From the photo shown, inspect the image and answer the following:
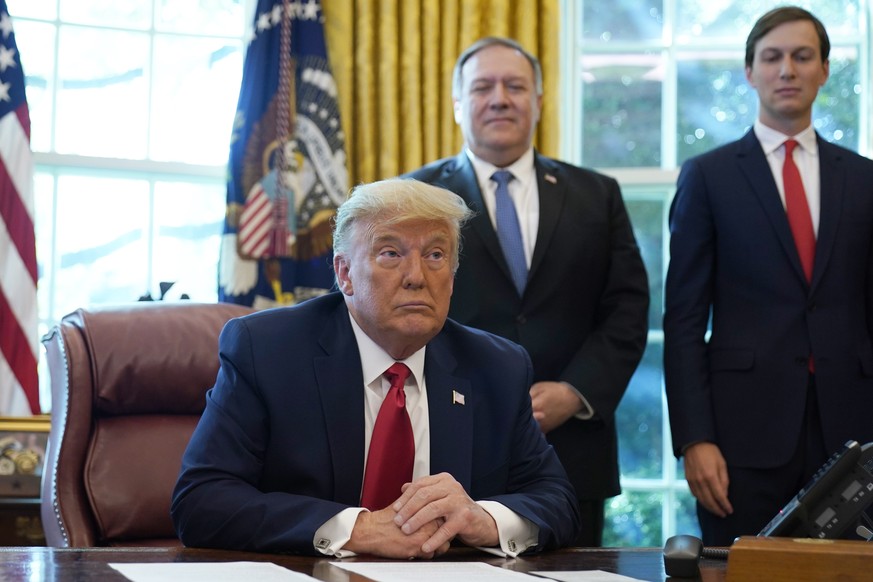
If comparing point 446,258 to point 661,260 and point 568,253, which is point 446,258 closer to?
point 568,253

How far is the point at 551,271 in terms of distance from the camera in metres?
3.28

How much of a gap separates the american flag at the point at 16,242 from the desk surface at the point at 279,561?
82.2 inches

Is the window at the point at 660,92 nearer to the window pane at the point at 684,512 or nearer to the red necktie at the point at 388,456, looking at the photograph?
the window pane at the point at 684,512

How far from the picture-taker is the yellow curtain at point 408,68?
4246 mm

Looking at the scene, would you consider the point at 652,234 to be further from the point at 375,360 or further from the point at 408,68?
the point at 375,360

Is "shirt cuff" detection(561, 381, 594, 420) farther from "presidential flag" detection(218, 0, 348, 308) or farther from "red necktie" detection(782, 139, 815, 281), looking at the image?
"presidential flag" detection(218, 0, 348, 308)

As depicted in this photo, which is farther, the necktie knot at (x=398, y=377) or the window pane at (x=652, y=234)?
the window pane at (x=652, y=234)

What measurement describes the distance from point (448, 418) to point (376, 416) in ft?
0.48

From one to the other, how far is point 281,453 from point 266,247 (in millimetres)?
1940

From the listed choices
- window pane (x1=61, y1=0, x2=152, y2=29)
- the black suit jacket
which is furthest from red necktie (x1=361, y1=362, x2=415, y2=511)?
window pane (x1=61, y1=0, x2=152, y2=29)

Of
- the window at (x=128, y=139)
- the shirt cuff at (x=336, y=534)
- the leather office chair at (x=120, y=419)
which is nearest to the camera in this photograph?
the shirt cuff at (x=336, y=534)

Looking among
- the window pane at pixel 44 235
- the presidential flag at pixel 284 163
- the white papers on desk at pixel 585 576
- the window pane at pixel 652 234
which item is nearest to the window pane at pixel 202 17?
the presidential flag at pixel 284 163

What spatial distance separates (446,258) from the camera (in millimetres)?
2355

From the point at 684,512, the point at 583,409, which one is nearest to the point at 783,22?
the point at 583,409
